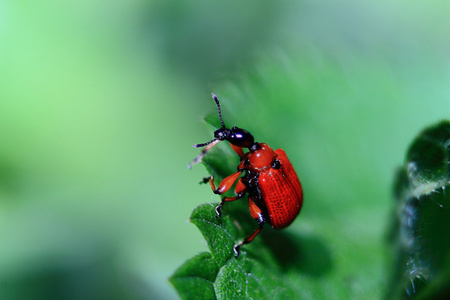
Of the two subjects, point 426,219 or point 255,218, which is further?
point 255,218

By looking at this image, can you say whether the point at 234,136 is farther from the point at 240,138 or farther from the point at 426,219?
the point at 426,219

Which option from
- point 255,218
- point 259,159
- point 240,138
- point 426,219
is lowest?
Answer: point 426,219

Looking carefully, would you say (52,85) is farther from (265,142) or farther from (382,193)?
(382,193)

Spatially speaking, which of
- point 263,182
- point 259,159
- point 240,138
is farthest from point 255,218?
point 240,138

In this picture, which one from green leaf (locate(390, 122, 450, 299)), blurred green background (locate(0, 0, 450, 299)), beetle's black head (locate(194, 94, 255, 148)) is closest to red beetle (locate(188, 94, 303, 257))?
beetle's black head (locate(194, 94, 255, 148))

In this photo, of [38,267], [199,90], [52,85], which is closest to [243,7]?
[199,90]

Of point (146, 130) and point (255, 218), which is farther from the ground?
point (146, 130)

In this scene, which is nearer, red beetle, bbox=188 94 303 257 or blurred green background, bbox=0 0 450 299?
red beetle, bbox=188 94 303 257

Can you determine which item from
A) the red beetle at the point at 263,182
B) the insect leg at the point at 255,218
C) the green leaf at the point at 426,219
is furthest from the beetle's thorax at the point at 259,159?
the green leaf at the point at 426,219

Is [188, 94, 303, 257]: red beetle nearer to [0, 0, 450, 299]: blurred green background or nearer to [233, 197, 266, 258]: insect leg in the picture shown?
[233, 197, 266, 258]: insect leg
